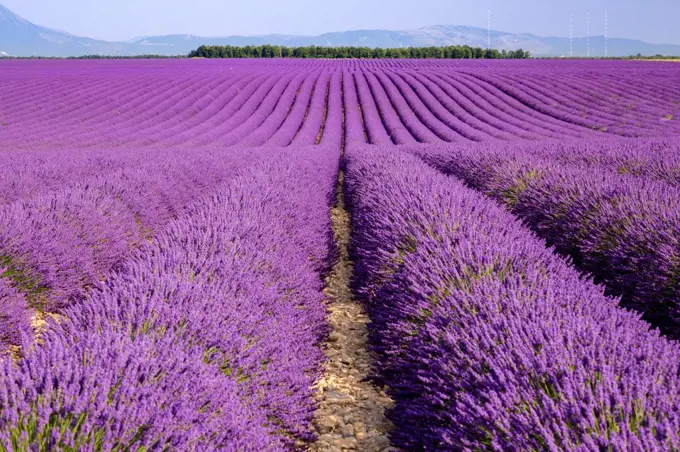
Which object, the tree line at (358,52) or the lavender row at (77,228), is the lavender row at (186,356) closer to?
the lavender row at (77,228)

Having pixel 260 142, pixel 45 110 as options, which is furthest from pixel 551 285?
pixel 45 110

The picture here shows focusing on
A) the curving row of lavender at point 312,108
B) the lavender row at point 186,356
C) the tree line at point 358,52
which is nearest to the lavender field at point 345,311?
the lavender row at point 186,356

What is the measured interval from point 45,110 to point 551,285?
23.6 metres

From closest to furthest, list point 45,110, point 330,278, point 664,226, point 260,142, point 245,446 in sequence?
point 245,446 < point 664,226 < point 330,278 < point 260,142 < point 45,110

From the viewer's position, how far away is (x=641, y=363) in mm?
1696

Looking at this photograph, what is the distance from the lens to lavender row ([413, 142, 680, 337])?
3.17m

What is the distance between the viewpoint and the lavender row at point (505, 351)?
56.8 inches

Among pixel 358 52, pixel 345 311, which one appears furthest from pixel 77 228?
pixel 358 52

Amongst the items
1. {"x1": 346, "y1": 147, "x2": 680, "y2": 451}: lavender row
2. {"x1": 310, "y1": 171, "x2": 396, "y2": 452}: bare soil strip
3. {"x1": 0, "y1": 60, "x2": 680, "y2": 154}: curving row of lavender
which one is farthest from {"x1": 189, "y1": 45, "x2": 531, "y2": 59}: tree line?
{"x1": 346, "y1": 147, "x2": 680, "y2": 451}: lavender row

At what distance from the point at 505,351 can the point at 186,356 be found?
121 centimetres

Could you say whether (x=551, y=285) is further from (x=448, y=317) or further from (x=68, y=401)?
(x=68, y=401)

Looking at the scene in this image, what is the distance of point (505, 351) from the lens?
6.14ft

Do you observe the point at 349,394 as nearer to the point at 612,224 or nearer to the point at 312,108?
the point at 612,224

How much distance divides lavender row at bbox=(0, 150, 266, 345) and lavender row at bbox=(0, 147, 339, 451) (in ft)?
3.93
